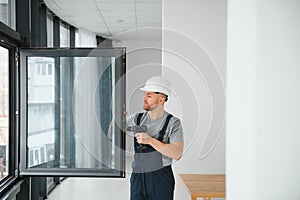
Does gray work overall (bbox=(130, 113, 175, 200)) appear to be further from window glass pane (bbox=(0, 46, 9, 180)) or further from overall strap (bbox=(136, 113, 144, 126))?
window glass pane (bbox=(0, 46, 9, 180))

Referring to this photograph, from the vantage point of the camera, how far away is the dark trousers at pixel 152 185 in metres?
2.71

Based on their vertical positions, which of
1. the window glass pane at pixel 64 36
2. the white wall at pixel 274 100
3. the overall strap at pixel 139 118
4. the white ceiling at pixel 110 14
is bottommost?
the overall strap at pixel 139 118

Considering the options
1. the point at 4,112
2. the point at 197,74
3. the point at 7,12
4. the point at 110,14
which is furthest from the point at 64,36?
the point at 4,112

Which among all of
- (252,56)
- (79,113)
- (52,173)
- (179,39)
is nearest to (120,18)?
(179,39)

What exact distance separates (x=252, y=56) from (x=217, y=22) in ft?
9.71

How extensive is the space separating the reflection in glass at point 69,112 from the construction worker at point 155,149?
1.19 ft

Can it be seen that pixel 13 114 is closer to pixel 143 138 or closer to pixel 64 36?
pixel 143 138

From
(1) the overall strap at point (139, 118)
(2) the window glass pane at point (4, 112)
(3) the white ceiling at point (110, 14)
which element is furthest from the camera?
(3) the white ceiling at point (110, 14)

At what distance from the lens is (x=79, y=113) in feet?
11.3

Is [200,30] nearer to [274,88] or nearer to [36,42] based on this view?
[36,42]

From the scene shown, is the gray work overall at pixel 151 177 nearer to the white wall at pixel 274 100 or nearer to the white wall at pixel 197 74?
the white wall at pixel 197 74

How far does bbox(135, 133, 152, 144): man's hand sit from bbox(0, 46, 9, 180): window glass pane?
1.11m

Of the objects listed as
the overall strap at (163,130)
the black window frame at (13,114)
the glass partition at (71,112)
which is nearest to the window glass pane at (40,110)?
the glass partition at (71,112)

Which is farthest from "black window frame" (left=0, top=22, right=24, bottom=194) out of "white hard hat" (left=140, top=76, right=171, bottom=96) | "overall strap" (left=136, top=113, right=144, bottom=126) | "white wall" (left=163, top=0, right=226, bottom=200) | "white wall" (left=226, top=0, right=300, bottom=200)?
"white wall" (left=226, top=0, right=300, bottom=200)
